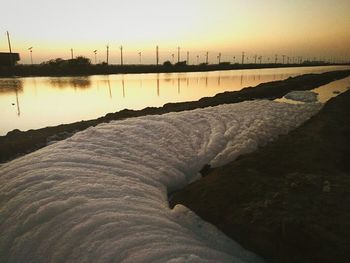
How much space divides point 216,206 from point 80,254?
6.06 feet

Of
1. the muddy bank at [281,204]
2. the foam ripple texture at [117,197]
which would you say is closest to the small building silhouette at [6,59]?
the foam ripple texture at [117,197]

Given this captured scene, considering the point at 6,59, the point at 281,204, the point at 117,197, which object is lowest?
the point at 117,197

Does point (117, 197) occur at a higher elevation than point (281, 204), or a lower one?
lower

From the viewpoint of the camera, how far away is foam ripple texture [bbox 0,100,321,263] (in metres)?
3.87

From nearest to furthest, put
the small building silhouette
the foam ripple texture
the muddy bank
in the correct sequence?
the muddy bank < the foam ripple texture < the small building silhouette

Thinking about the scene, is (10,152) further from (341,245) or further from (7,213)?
(341,245)

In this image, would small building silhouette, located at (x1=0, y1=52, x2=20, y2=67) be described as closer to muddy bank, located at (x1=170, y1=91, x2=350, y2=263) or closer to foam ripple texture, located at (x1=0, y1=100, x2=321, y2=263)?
foam ripple texture, located at (x1=0, y1=100, x2=321, y2=263)

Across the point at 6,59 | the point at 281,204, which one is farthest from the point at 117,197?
the point at 6,59

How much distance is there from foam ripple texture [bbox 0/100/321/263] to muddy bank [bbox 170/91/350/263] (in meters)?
0.25

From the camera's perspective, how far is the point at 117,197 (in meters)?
4.83

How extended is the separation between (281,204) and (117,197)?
7.68 feet

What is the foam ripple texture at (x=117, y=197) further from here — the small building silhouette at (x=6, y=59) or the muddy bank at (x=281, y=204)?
the small building silhouette at (x=6, y=59)

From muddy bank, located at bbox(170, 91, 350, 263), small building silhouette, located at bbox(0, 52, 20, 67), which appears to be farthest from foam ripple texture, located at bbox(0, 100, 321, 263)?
small building silhouette, located at bbox(0, 52, 20, 67)

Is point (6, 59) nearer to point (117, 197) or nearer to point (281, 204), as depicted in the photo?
point (117, 197)
